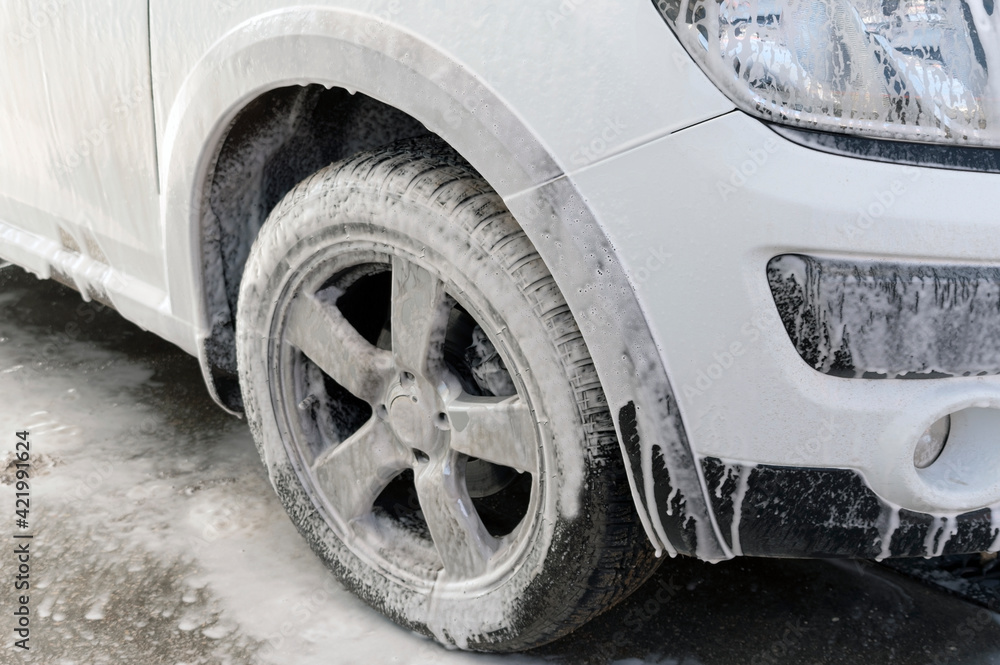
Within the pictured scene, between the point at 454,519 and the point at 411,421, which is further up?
the point at 411,421

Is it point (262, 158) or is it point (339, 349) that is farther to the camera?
point (262, 158)

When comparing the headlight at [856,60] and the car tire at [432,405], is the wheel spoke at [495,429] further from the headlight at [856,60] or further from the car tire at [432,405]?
the headlight at [856,60]

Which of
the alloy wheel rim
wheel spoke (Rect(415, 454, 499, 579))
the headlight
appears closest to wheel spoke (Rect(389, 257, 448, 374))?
the alloy wheel rim

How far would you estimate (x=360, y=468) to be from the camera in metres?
1.62

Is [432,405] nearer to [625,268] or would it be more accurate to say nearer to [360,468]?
[360,468]

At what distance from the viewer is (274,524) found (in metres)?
2.00

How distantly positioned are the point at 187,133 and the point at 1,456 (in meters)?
1.16

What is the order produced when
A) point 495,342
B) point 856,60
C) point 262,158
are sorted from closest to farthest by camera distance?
1. point 856,60
2. point 495,342
3. point 262,158

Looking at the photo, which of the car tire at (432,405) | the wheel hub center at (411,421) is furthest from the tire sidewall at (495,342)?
the wheel hub center at (411,421)

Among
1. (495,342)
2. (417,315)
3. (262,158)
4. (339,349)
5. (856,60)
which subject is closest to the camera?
(856,60)

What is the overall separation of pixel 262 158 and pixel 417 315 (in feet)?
1.72

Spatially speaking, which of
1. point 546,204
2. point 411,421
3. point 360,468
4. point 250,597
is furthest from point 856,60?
point 250,597

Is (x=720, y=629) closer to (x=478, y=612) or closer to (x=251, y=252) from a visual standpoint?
(x=478, y=612)

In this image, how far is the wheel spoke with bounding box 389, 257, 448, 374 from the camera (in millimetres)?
1385
